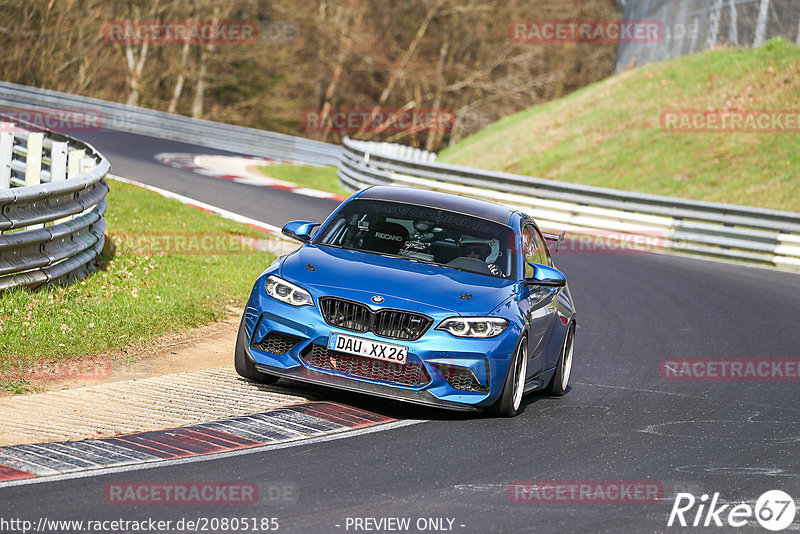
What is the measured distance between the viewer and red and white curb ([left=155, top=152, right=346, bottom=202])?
88.0 ft

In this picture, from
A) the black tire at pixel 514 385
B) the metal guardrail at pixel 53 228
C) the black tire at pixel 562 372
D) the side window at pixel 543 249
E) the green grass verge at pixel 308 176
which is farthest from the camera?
the green grass verge at pixel 308 176

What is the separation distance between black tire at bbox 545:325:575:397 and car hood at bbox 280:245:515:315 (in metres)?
1.29

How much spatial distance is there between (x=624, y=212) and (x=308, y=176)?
39.6ft

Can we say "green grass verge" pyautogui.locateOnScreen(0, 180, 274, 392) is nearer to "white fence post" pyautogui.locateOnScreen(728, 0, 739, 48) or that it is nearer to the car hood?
the car hood

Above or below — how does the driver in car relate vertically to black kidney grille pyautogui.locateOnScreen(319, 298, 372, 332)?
above

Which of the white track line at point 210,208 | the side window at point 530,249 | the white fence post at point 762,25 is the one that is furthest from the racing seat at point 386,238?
the white fence post at point 762,25

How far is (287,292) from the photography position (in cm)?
785

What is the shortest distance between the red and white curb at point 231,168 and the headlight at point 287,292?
1753cm

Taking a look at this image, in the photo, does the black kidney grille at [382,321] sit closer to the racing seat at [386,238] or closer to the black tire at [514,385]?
the black tire at [514,385]

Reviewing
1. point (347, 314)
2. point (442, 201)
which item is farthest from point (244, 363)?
point (442, 201)

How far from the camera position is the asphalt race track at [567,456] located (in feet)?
18.4

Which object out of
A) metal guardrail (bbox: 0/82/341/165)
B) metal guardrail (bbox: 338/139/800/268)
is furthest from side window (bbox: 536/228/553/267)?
metal guardrail (bbox: 0/82/341/165)

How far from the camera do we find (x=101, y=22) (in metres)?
54.2

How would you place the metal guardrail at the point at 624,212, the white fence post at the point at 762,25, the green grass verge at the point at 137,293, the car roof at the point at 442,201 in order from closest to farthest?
the green grass verge at the point at 137,293 → the car roof at the point at 442,201 → the metal guardrail at the point at 624,212 → the white fence post at the point at 762,25
